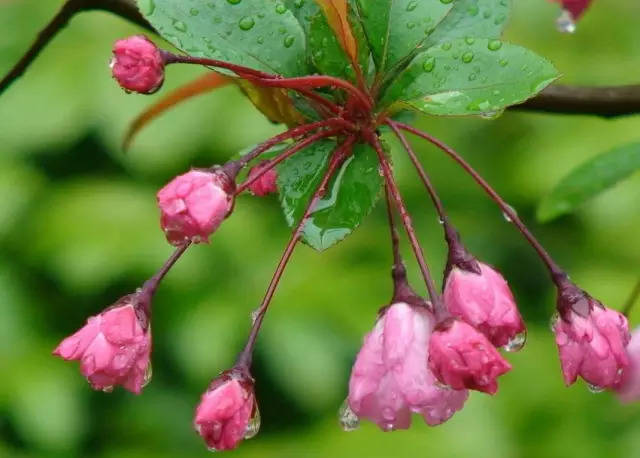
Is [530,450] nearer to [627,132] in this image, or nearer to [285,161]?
[627,132]

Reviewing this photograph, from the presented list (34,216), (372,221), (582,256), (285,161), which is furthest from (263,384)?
(285,161)

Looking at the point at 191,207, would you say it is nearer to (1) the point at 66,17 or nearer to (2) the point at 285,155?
(2) the point at 285,155

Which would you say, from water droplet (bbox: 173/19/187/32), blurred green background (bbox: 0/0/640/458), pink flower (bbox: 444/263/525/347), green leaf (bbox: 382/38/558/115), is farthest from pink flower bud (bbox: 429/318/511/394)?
blurred green background (bbox: 0/0/640/458)

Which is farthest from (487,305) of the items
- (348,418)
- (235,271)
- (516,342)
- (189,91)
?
(235,271)

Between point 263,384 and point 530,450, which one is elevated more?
point 263,384

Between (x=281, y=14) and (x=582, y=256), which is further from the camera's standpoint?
(x=582, y=256)

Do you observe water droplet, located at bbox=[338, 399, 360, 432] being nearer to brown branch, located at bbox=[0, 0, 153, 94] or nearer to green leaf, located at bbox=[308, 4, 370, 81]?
green leaf, located at bbox=[308, 4, 370, 81]
